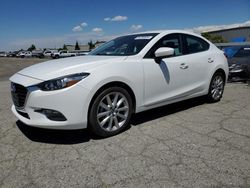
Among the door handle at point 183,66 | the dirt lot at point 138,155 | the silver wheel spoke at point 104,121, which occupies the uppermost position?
the door handle at point 183,66

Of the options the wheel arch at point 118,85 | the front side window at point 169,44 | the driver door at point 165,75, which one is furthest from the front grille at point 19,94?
the front side window at point 169,44

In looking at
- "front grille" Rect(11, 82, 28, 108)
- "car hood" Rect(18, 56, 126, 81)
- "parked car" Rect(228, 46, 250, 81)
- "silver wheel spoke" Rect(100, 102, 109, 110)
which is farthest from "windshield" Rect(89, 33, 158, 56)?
"parked car" Rect(228, 46, 250, 81)

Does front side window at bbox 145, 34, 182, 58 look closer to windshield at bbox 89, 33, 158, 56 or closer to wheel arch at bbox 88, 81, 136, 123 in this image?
windshield at bbox 89, 33, 158, 56

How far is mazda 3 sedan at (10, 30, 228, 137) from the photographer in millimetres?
Result: 3141

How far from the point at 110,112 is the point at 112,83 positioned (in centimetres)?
42

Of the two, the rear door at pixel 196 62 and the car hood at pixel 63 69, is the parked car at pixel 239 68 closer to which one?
the rear door at pixel 196 62

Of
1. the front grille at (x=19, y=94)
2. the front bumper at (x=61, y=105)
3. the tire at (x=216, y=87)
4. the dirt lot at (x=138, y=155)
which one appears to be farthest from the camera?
the tire at (x=216, y=87)

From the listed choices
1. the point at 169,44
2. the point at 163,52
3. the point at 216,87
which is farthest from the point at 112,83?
the point at 216,87

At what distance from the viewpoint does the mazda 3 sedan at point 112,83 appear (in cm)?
314

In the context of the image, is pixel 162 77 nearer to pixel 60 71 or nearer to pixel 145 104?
pixel 145 104

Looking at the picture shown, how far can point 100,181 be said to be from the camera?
2.48 metres

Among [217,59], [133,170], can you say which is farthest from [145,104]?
[217,59]

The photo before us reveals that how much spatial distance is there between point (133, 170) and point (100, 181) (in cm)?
39

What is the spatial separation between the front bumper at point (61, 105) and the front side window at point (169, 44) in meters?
1.36
